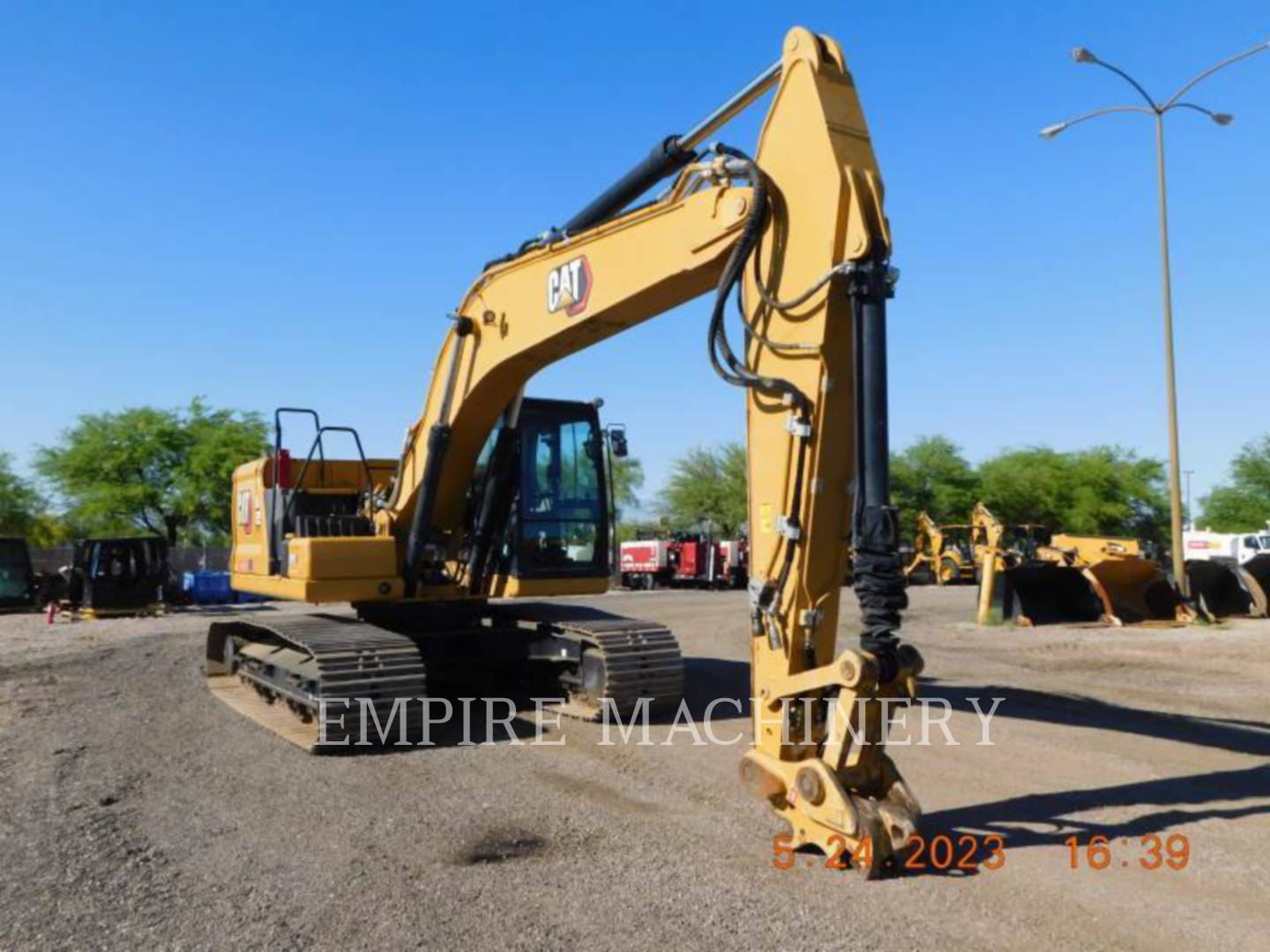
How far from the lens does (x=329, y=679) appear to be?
8.55 metres

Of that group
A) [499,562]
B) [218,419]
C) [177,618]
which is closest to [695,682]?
[499,562]

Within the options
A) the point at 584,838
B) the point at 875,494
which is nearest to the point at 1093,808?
the point at 875,494

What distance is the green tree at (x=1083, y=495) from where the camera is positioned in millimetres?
59688

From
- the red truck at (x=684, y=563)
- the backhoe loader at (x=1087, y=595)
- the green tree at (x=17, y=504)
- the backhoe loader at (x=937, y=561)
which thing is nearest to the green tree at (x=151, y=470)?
the green tree at (x=17, y=504)

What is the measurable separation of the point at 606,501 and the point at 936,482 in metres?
53.1

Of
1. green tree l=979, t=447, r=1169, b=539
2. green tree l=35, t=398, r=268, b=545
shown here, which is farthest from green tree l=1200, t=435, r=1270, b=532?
green tree l=35, t=398, r=268, b=545

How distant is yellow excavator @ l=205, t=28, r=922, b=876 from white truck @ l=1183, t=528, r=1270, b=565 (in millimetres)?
37649

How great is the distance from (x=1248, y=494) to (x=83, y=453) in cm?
6278

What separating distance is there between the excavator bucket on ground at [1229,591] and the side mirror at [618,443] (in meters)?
13.7

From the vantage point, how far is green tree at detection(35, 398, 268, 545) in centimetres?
4631

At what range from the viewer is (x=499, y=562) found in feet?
33.5

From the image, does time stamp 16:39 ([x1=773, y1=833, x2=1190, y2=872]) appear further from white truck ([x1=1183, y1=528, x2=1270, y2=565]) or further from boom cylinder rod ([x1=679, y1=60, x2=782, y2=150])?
white truck ([x1=1183, y1=528, x2=1270, y2=565])

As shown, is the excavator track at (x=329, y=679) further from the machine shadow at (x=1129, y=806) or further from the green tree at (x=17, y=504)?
the green tree at (x=17, y=504)

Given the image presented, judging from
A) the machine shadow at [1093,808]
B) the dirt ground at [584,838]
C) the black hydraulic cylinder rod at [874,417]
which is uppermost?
the black hydraulic cylinder rod at [874,417]
